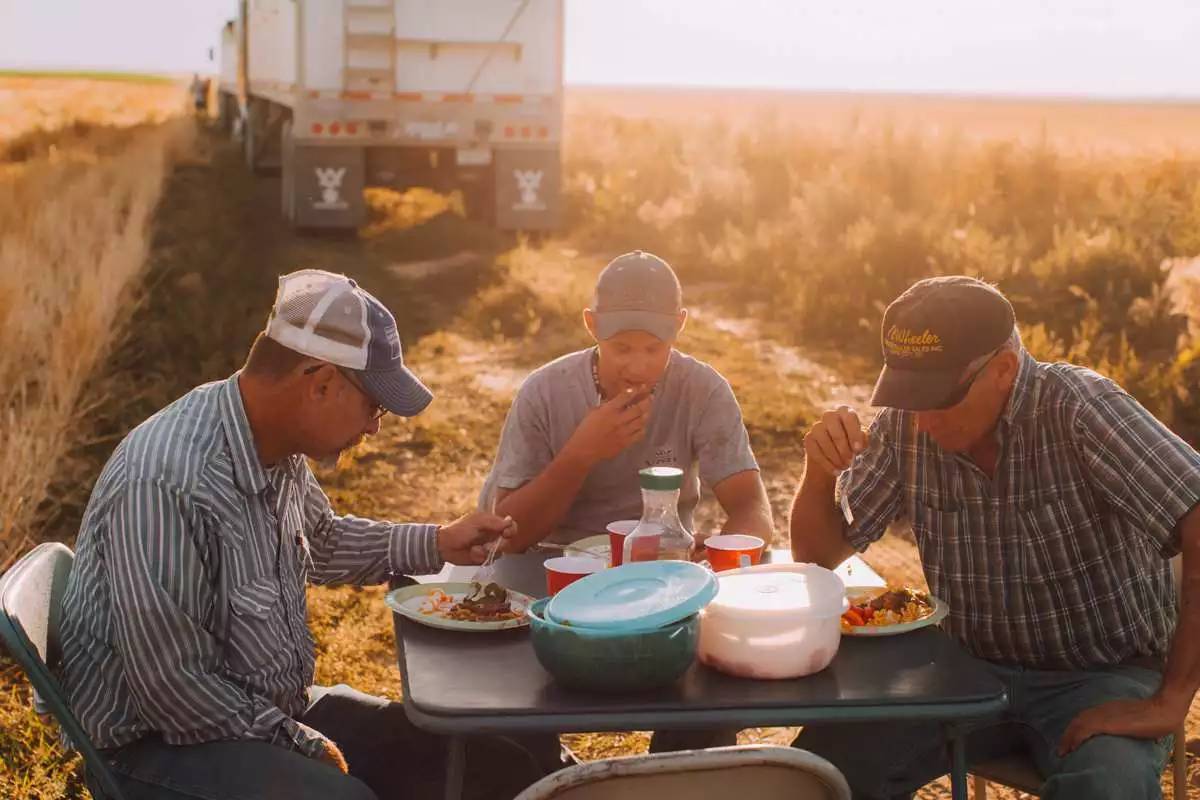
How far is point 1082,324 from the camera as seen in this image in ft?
31.6

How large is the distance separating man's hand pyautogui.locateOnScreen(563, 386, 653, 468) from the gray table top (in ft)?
3.42

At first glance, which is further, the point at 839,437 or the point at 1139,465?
the point at 839,437

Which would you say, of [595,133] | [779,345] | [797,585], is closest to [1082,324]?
[779,345]

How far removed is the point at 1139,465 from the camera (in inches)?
119

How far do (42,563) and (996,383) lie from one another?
84.8 inches

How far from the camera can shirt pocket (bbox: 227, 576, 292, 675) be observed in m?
2.80

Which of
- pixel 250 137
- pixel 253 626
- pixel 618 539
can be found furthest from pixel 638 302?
pixel 250 137

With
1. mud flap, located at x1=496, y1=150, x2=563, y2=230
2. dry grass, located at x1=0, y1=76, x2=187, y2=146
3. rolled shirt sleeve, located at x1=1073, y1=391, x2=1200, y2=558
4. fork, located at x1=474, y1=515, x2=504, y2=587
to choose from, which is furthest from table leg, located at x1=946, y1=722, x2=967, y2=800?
dry grass, located at x1=0, y1=76, x2=187, y2=146

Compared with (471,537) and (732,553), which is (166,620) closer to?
(471,537)

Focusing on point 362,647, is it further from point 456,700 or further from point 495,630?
point 456,700

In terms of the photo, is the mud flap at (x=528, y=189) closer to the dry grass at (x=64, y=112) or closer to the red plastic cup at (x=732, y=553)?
the red plastic cup at (x=732, y=553)

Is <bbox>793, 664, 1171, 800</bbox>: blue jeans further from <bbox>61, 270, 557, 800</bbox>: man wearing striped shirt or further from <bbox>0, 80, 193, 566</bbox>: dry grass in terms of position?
<bbox>0, 80, 193, 566</bbox>: dry grass

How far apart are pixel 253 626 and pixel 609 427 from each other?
4.05 ft

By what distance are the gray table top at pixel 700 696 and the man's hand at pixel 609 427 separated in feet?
3.42
